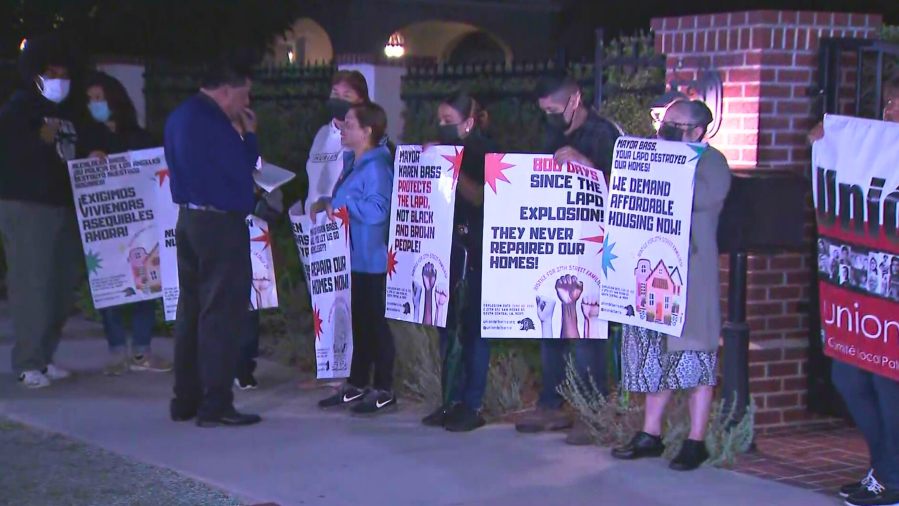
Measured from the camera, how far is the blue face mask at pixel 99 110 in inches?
337

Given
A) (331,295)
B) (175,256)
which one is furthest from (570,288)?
(175,256)

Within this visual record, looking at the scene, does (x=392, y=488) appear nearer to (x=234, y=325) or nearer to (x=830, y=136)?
(x=234, y=325)

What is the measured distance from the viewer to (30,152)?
319 inches

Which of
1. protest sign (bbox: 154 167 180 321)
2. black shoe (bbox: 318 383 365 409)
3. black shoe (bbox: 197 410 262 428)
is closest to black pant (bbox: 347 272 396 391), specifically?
black shoe (bbox: 318 383 365 409)

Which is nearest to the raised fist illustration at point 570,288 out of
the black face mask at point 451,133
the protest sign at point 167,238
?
the black face mask at point 451,133

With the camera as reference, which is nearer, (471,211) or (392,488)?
(392,488)

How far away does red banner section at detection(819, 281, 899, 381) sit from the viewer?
5.52m

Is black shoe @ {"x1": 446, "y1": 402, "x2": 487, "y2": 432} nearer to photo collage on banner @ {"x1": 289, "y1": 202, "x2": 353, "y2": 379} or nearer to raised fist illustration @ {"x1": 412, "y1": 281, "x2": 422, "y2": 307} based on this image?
raised fist illustration @ {"x1": 412, "y1": 281, "x2": 422, "y2": 307}

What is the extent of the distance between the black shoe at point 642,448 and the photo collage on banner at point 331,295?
6.38 ft

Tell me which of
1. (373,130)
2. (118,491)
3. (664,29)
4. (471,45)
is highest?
(471,45)

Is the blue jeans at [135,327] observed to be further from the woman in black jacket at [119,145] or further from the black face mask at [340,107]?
the black face mask at [340,107]

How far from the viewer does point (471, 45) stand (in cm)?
2519

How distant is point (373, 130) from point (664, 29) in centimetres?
175

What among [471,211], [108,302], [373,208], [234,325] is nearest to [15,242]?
[108,302]
